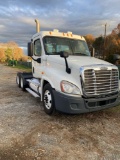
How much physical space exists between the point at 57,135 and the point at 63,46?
2955 millimetres

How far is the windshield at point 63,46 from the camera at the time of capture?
17.6 ft

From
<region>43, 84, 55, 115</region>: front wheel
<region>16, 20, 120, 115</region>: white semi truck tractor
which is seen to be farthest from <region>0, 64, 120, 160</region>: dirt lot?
<region>16, 20, 120, 115</region>: white semi truck tractor

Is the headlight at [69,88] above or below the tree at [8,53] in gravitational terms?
below

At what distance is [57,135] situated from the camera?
3.84 meters

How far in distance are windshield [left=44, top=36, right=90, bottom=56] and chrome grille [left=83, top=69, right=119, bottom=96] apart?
5.02 feet

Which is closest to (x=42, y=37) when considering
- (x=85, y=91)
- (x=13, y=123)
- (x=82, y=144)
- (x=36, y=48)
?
(x=36, y=48)

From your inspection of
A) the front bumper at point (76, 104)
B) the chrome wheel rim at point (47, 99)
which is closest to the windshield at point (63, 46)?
the chrome wheel rim at point (47, 99)

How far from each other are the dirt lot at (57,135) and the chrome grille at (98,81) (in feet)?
3.14

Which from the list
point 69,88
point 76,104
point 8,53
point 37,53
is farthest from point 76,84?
point 8,53

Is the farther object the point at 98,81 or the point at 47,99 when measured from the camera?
the point at 47,99

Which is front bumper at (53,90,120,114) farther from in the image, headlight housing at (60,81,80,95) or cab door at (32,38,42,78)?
cab door at (32,38,42,78)

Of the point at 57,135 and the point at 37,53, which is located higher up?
the point at 37,53

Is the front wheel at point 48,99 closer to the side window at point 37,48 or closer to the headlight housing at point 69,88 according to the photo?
the headlight housing at point 69,88

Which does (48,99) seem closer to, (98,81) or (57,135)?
(57,135)
